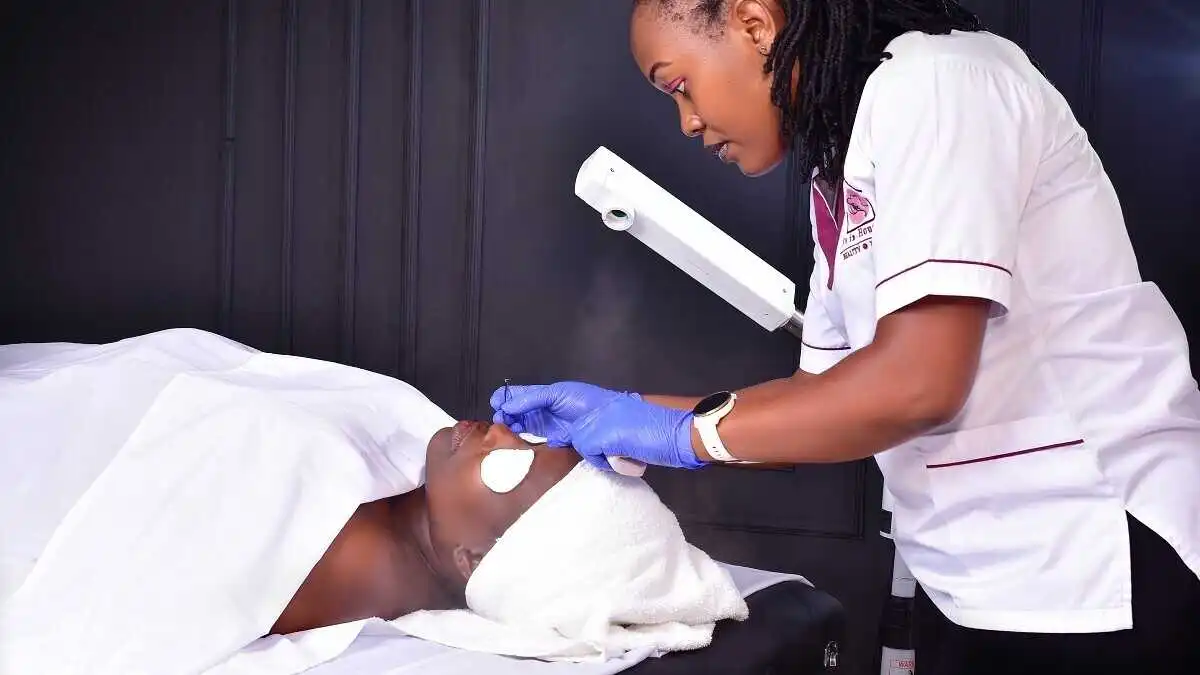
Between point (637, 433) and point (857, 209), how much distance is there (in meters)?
0.34

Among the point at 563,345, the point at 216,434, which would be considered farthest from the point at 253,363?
the point at 563,345

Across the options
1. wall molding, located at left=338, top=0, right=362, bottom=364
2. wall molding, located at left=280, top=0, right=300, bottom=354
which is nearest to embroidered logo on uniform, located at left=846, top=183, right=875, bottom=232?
wall molding, located at left=338, top=0, right=362, bottom=364

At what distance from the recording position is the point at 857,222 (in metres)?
1.18

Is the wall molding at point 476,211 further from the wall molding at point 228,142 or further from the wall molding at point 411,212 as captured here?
the wall molding at point 228,142

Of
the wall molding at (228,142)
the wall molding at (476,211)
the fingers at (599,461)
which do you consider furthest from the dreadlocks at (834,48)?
the wall molding at (228,142)

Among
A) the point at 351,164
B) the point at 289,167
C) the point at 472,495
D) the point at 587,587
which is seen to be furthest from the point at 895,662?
the point at 289,167

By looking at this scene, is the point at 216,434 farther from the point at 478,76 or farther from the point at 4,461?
the point at 478,76

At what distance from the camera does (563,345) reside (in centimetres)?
268

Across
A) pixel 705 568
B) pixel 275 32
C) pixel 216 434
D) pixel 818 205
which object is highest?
pixel 275 32

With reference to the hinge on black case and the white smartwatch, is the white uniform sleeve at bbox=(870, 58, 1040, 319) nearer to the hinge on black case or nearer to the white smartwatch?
the white smartwatch

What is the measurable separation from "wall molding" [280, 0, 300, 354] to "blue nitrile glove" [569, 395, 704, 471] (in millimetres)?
1711

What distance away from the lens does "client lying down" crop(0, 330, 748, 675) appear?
141cm

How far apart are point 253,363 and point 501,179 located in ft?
3.07

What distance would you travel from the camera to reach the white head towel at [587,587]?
1478 mm
